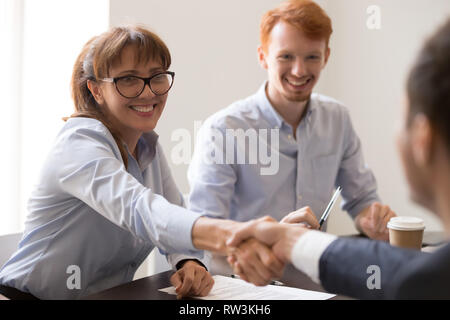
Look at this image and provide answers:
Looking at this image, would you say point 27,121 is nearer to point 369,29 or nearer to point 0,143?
point 0,143

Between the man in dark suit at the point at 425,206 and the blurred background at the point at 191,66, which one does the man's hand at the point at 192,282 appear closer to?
the man in dark suit at the point at 425,206

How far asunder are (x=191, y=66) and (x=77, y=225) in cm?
178

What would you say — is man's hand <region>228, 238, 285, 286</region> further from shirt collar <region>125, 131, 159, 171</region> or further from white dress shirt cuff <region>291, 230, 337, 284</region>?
shirt collar <region>125, 131, 159, 171</region>

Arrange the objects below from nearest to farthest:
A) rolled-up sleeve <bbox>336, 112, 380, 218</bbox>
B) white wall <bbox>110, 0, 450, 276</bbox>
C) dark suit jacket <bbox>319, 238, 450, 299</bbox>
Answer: dark suit jacket <bbox>319, 238, 450, 299</bbox>, rolled-up sleeve <bbox>336, 112, 380, 218</bbox>, white wall <bbox>110, 0, 450, 276</bbox>

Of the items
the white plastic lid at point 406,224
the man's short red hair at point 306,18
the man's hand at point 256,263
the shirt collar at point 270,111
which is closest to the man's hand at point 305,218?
the white plastic lid at point 406,224

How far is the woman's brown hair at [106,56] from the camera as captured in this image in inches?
64.5

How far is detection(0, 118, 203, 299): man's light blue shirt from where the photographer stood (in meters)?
1.41

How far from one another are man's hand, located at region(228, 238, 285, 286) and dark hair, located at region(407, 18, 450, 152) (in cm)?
65

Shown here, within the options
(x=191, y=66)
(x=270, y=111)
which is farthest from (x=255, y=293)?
(x=191, y=66)

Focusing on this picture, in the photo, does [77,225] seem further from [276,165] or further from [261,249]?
[276,165]

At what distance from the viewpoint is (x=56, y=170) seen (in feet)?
4.96

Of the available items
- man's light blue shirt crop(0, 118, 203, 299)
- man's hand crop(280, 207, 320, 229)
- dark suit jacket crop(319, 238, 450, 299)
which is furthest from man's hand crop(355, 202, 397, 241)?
dark suit jacket crop(319, 238, 450, 299)
